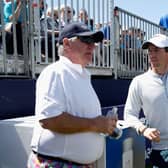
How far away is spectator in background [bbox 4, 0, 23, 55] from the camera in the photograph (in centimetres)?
407

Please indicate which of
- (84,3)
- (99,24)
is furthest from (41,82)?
(99,24)

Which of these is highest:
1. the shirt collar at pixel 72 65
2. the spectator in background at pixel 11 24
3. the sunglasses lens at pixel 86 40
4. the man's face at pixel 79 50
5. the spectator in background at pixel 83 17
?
the spectator in background at pixel 83 17

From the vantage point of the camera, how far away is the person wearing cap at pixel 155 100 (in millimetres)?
3125

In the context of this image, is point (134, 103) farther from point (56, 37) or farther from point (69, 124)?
point (56, 37)

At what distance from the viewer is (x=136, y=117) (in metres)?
3.21

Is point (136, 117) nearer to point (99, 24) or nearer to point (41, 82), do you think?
point (41, 82)

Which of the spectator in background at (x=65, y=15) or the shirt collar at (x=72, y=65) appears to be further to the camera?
the spectator in background at (x=65, y=15)

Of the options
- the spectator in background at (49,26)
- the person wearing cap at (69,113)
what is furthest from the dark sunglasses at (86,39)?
the spectator in background at (49,26)

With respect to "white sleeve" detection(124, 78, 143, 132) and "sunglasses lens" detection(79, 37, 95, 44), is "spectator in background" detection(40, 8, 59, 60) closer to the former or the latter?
"white sleeve" detection(124, 78, 143, 132)

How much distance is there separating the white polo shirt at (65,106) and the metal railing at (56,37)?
1693 mm

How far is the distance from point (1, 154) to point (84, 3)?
3.21 m

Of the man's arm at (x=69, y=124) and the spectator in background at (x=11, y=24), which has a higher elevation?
the spectator in background at (x=11, y=24)

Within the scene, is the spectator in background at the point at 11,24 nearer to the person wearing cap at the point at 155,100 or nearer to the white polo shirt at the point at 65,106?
the person wearing cap at the point at 155,100

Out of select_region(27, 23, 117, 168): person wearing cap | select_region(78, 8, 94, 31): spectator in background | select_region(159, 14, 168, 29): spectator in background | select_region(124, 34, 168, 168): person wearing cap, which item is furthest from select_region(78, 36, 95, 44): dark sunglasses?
select_region(159, 14, 168, 29): spectator in background
